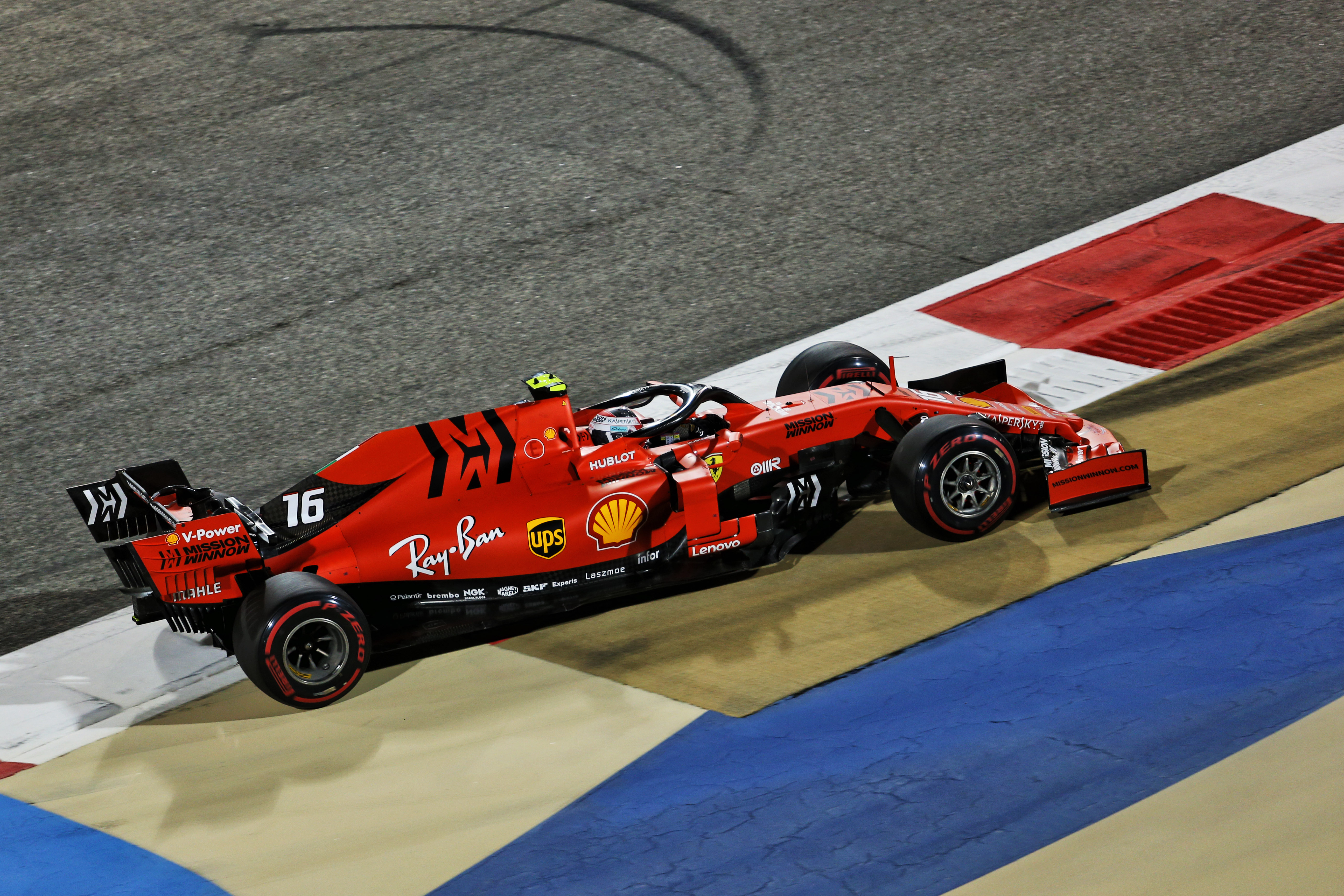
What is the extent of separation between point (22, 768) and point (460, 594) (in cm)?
236

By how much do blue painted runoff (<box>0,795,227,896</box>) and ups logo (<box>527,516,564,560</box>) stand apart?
2.35 metres

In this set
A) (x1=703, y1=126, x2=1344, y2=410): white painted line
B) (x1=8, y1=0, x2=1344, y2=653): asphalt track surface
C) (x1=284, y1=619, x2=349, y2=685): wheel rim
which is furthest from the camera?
(x1=8, y1=0, x2=1344, y2=653): asphalt track surface

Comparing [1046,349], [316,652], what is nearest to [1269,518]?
[1046,349]

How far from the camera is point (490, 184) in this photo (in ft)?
46.2

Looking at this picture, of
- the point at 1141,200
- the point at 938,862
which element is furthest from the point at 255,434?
the point at 1141,200

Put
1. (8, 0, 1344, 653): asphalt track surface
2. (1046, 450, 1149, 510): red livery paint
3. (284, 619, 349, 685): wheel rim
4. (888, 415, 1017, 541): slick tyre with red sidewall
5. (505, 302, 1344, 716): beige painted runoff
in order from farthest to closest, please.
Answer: (8, 0, 1344, 653): asphalt track surface → (1046, 450, 1149, 510): red livery paint → (888, 415, 1017, 541): slick tyre with red sidewall → (505, 302, 1344, 716): beige painted runoff → (284, 619, 349, 685): wheel rim

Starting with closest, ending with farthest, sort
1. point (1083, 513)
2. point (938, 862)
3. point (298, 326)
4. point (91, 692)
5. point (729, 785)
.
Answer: point (938, 862)
point (729, 785)
point (91, 692)
point (1083, 513)
point (298, 326)

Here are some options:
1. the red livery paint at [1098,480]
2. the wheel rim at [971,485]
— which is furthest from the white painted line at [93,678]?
the red livery paint at [1098,480]

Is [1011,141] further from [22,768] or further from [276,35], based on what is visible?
[22,768]

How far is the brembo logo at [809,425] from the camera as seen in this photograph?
8.20 meters

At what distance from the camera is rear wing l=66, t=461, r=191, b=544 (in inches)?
301

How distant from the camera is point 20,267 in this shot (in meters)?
13.3

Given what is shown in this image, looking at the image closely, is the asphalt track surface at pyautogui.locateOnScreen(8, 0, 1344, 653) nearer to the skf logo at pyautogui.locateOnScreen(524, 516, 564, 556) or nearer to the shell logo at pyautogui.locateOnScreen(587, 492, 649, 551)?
the skf logo at pyautogui.locateOnScreen(524, 516, 564, 556)

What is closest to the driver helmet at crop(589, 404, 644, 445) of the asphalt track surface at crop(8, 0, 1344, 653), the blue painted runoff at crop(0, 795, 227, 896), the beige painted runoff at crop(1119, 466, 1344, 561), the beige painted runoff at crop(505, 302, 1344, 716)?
the beige painted runoff at crop(505, 302, 1344, 716)
